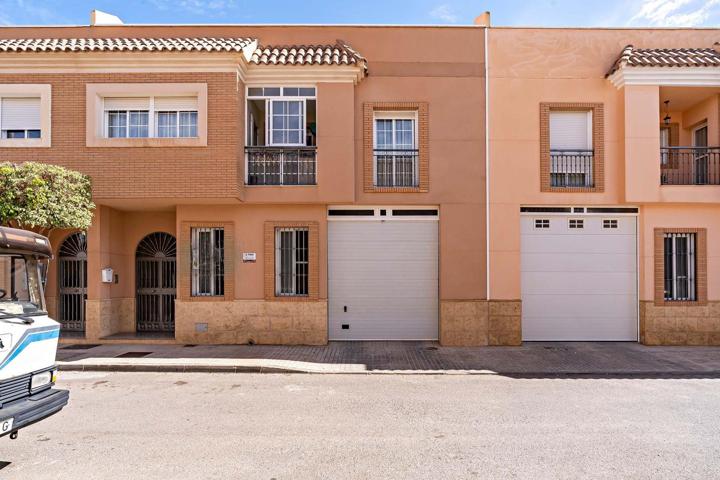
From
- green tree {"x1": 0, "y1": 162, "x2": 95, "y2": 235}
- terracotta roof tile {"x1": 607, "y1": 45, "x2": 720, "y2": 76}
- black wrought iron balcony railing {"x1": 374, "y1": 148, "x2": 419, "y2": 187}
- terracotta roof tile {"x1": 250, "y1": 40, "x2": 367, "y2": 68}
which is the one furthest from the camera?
black wrought iron balcony railing {"x1": 374, "y1": 148, "x2": 419, "y2": 187}

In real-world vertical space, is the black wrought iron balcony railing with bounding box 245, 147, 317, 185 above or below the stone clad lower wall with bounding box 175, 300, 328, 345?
above

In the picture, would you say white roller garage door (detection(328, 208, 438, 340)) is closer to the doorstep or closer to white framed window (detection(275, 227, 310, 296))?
white framed window (detection(275, 227, 310, 296))

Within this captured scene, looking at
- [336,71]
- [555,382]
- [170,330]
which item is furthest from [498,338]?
[170,330]

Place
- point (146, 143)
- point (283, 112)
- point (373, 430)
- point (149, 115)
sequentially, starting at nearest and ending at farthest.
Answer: point (373, 430) < point (146, 143) < point (149, 115) < point (283, 112)

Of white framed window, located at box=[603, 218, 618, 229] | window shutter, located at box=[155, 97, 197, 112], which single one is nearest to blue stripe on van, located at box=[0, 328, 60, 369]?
window shutter, located at box=[155, 97, 197, 112]

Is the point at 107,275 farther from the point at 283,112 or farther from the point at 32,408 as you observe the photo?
the point at 32,408

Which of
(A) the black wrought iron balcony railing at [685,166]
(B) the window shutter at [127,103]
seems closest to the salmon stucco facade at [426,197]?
(B) the window shutter at [127,103]

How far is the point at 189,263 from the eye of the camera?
36.7 feet

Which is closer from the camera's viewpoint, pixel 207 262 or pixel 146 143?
pixel 146 143

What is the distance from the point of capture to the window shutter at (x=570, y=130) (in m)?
11.6

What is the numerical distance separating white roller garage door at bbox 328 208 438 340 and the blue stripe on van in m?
6.84

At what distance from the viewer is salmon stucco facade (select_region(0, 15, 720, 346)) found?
11.0 m

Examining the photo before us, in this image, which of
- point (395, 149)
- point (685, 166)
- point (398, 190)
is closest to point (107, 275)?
point (398, 190)

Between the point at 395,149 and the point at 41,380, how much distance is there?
881 cm
